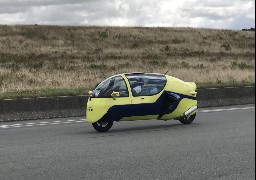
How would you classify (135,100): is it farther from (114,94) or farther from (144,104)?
(114,94)

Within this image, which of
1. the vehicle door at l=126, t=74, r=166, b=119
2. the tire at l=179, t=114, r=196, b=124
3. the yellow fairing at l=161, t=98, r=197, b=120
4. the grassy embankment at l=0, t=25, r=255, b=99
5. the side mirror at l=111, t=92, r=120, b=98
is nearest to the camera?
the side mirror at l=111, t=92, r=120, b=98

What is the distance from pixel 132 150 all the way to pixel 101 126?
343cm

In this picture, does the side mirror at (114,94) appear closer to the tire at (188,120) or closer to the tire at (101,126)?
the tire at (101,126)

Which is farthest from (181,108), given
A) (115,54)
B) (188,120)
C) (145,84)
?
(115,54)

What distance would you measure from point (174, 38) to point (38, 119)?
54.6 meters

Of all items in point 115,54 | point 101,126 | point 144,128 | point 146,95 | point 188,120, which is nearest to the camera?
point 101,126

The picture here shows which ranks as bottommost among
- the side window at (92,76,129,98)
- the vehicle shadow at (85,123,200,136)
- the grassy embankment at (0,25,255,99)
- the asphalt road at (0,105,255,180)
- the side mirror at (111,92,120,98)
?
the vehicle shadow at (85,123,200,136)

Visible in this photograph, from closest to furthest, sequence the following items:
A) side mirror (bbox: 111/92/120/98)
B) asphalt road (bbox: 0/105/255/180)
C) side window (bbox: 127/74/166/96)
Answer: asphalt road (bbox: 0/105/255/180) < side mirror (bbox: 111/92/120/98) < side window (bbox: 127/74/166/96)

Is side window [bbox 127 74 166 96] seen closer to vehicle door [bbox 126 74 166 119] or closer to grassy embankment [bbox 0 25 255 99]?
vehicle door [bbox 126 74 166 119]

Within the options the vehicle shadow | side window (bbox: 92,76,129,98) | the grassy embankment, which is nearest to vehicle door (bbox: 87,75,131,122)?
side window (bbox: 92,76,129,98)

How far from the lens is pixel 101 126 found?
1369cm

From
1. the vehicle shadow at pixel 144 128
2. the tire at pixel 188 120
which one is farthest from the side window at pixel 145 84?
the tire at pixel 188 120

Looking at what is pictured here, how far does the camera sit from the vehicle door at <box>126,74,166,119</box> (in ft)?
45.1

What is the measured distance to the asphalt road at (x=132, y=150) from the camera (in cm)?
816
